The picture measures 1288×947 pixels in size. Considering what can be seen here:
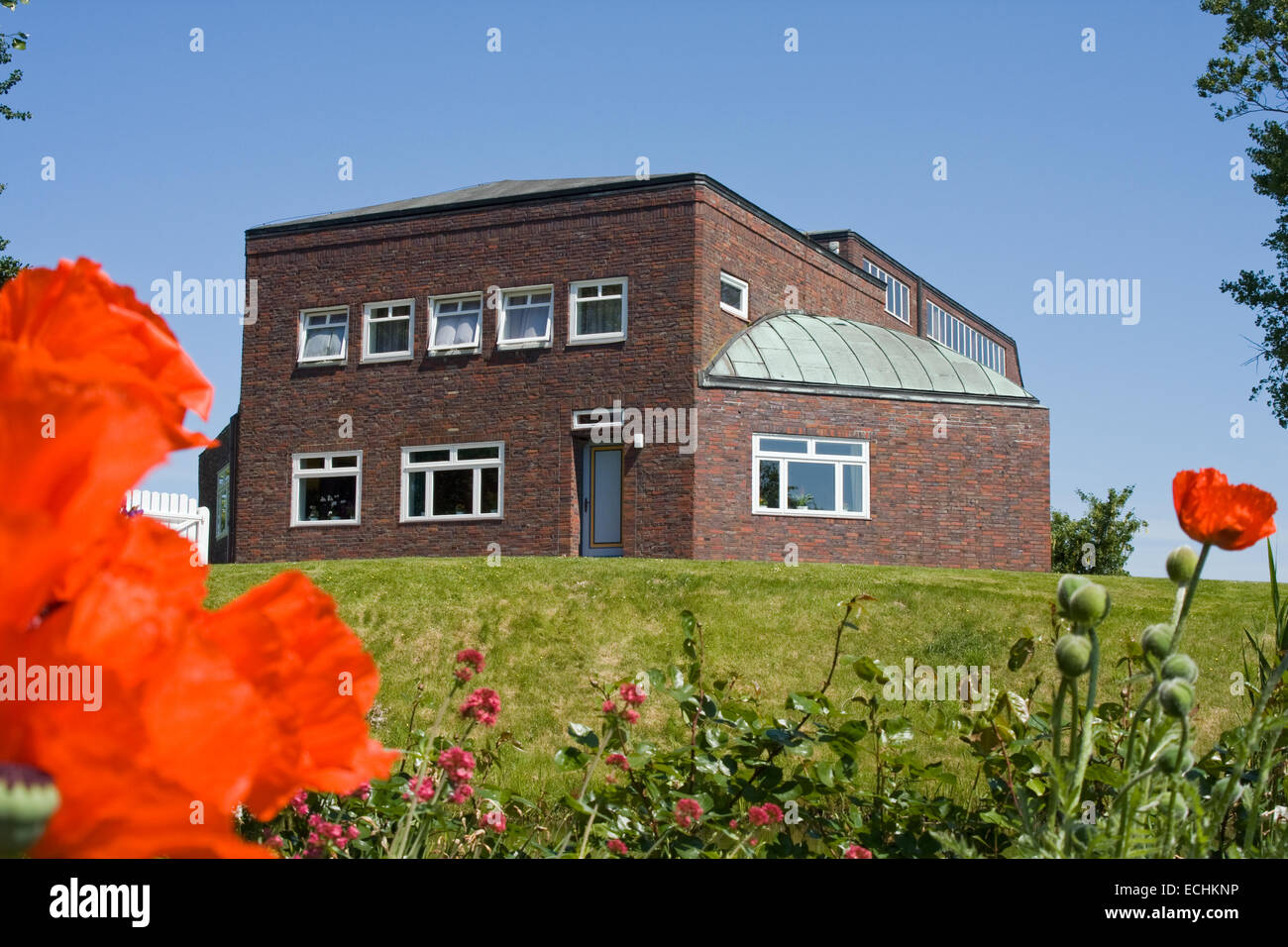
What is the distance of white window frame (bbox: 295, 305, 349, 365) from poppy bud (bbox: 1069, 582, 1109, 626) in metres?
25.0

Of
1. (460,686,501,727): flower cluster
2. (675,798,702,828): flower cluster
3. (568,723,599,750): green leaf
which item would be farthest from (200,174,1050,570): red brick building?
(460,686,501,727): flower cluster

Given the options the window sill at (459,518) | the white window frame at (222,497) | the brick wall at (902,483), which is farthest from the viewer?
the white window frame at (222,497)

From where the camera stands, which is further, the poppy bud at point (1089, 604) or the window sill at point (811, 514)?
the window sill at point (811, 514)

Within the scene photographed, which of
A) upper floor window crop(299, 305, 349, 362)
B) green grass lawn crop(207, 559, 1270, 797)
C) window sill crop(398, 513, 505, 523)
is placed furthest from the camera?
upper floor window crop(299, 305, 349, 362)

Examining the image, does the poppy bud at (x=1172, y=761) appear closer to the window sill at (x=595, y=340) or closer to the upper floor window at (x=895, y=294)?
the window sill at (x=595, y=340)

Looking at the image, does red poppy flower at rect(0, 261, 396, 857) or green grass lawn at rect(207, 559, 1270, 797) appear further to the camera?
green grass lawn at rect(207, 559, 1270, 797)

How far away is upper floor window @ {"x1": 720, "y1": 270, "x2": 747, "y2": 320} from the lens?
78.1 feet

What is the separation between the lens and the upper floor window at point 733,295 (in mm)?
23812

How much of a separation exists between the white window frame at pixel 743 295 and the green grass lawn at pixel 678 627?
9.46 m

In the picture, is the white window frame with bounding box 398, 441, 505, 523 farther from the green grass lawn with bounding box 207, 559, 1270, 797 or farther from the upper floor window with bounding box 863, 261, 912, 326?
the upper floor window with bounding box 863, 261, 912, 326

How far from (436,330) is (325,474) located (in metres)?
4.15

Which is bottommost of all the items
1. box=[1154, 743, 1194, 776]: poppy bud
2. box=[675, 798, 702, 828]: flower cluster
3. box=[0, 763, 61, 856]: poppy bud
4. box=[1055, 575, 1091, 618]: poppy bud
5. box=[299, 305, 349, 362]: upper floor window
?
box=[675, 798, 702, 828]: flower cluster

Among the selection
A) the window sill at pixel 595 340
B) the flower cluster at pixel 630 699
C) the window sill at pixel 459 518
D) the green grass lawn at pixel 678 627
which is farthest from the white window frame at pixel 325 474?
the flower cluster at pixel 630 699

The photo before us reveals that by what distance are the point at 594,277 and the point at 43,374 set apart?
23415 millimetres
